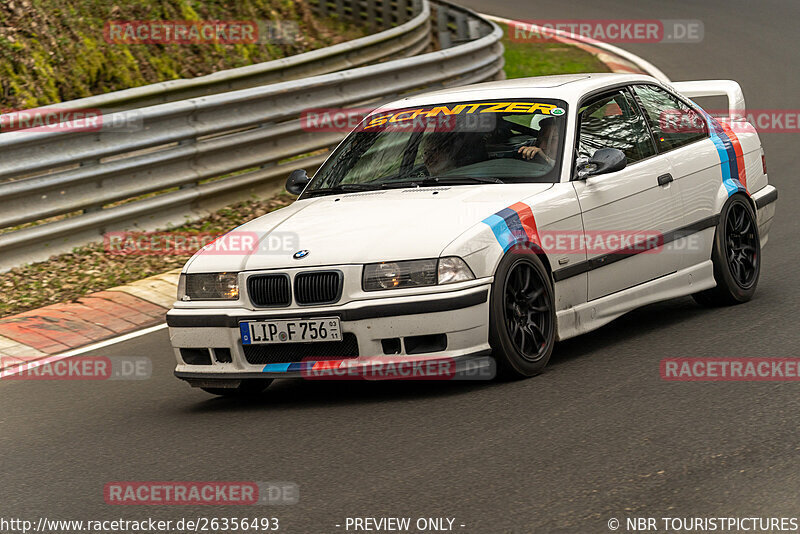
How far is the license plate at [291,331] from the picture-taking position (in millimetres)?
5887

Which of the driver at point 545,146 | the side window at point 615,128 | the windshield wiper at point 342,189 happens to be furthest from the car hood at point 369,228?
the side window at point 615,128

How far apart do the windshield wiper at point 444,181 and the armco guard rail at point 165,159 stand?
358 centimetres

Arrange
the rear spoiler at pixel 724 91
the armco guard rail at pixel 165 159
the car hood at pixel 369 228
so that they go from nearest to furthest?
the car hood at pixel 369 228 < the rear spoiler at pixel 724 91 < the armco guard rail at pixel 165 159

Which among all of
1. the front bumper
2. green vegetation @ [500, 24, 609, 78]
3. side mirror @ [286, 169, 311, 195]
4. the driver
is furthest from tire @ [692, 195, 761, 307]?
green vegetation @ [500, 24, 609, 78]

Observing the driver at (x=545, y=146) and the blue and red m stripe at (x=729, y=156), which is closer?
the driver at (x=545, y=146)

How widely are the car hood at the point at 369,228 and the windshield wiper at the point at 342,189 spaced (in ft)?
0.45

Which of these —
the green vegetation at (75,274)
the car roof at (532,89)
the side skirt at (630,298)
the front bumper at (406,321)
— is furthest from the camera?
the green vegetation at (75,274)

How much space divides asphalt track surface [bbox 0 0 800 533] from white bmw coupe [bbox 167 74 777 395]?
26 cm

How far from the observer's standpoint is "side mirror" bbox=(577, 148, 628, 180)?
22.0 feet

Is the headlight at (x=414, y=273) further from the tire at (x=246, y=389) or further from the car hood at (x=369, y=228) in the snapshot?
the tire at (x=246, y=389)

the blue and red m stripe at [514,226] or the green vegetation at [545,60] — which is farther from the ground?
the blue and red m stripe at [514,226]

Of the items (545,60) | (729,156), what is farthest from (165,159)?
(545,60)

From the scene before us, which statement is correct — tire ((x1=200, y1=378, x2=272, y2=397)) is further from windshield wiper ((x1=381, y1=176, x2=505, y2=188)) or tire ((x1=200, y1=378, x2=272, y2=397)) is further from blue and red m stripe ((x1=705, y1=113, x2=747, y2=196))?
blue and red m stripe ((x1=705, y1=113, x2=747, y2=196))

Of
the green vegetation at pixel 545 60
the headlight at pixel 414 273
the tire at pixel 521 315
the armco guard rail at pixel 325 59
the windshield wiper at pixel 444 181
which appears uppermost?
the windshield wiper at pixel 444 181
